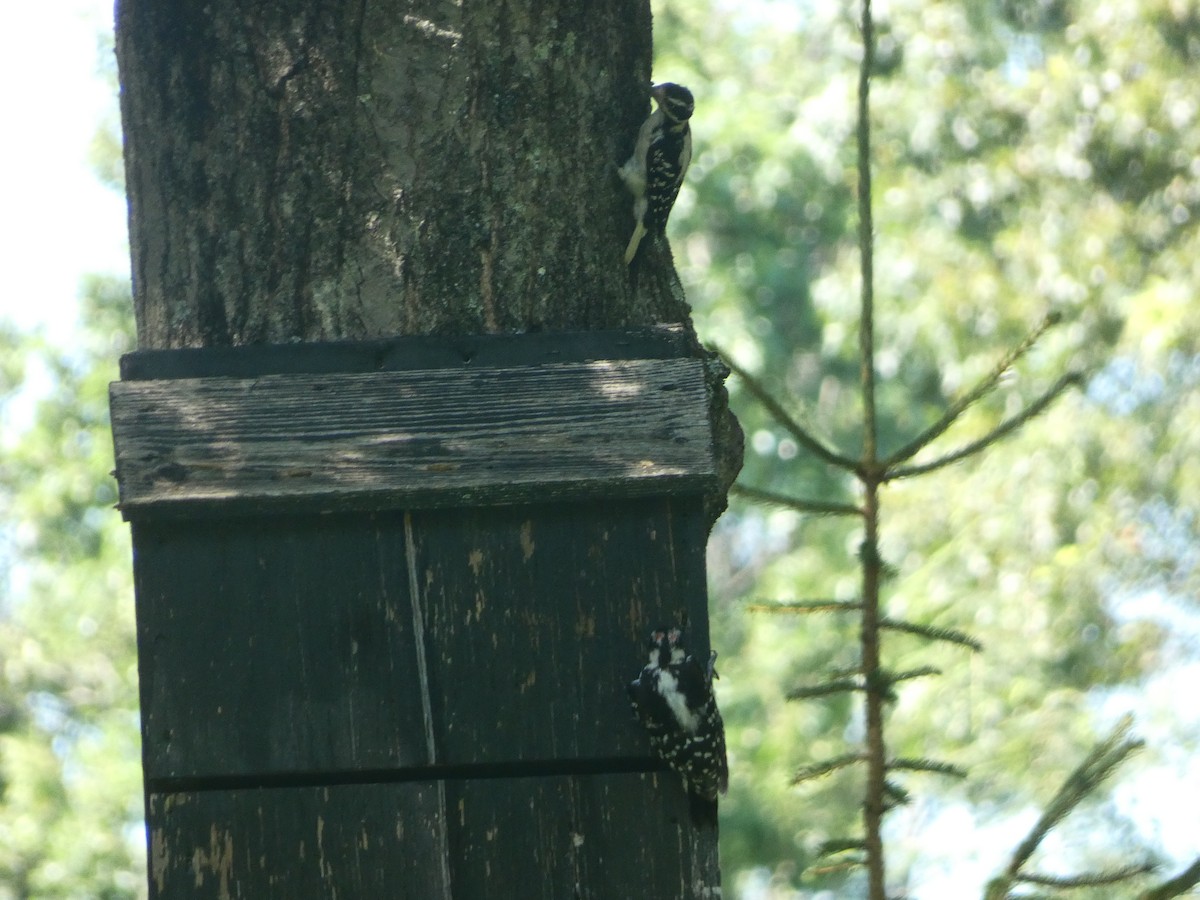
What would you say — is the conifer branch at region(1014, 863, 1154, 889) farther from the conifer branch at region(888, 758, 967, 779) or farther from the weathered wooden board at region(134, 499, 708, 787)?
the weathered wooden board at region(134, 499, 708, 787)

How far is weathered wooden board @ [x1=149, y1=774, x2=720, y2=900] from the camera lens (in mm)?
2061

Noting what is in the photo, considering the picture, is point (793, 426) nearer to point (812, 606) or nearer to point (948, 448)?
point (812, 606)

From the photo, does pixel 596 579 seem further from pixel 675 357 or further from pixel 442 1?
pixel 442 1

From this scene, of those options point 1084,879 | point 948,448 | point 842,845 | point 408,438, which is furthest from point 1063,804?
point 948,448

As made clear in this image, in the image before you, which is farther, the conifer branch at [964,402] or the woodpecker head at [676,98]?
the woodpecker head at [676,98]

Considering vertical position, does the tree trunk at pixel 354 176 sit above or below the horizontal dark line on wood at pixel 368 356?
above

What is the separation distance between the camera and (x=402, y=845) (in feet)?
6.75

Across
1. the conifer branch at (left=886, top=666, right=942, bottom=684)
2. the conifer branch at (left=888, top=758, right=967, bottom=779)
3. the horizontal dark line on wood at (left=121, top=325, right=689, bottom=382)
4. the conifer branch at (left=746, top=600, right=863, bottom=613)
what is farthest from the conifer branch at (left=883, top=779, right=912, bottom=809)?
the horizontal dark line on wood at (left=121, top=325, right=689, bottom=382)

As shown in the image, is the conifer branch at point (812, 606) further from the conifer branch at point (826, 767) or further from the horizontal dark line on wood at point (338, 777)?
the horizontal dark line on wood at point (338, 777)

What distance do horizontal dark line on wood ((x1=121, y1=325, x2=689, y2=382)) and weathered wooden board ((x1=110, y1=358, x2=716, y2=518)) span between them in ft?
0.09

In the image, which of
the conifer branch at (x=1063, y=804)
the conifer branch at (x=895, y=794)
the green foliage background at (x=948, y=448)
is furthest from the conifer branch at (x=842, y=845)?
the green foliage background at (x=948, y=448)

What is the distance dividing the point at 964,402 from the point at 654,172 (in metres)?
0.72

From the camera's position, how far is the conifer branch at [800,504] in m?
2.51

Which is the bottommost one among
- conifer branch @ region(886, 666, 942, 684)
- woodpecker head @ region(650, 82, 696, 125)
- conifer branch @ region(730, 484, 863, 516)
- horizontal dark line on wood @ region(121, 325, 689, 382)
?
conifer branch @ region(886, 666, 942, 684)
